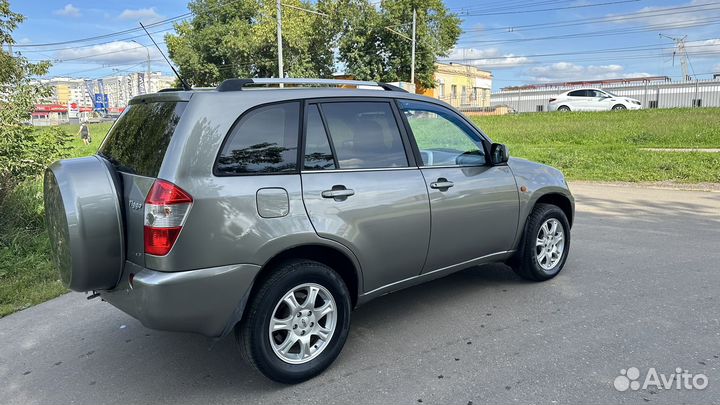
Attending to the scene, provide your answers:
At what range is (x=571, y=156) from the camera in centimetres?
1375

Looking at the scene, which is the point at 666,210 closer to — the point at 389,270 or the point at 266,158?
the point at 389,270

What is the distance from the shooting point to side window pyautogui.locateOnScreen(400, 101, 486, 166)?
4109mm

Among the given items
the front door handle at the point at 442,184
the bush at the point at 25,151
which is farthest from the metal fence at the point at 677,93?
the bush at the point at 25,151

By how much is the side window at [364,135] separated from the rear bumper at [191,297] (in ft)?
3.33

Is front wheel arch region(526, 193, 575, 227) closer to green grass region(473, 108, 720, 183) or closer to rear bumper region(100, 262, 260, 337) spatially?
rear bumper region(100, 262, 260, 337)

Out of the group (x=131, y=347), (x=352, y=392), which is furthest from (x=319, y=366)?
(x=131, y=347)

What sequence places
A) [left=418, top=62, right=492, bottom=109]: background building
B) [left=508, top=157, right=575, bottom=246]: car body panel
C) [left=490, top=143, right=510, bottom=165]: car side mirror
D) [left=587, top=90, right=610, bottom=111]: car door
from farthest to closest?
[left=418, top=62, right=492, bottom=109]: background building
[left=587, top=90, right=610, bottom=111]: car door
[left=508, top=157, right=575, bottom=246]: car body panel
[left=490, top=143, right=510, bottom=165]: car side mirror

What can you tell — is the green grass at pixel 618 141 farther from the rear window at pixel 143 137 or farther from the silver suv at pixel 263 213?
the rear window at pixel 143 137

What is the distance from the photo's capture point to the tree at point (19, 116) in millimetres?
7598

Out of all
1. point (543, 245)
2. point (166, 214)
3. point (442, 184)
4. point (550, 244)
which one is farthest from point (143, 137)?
point (550, 244)

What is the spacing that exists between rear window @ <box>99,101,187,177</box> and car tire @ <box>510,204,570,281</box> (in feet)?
10.0

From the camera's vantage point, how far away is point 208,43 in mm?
45750

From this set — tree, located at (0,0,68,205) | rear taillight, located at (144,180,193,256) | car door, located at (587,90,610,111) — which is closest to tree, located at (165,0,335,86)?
car door, located at (587,90,610,111)

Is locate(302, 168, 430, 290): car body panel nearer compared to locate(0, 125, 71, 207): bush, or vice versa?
locate(302, 168, 430, 290): car body panel
